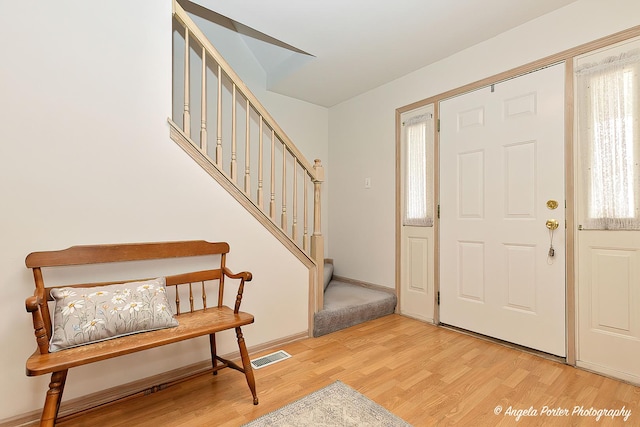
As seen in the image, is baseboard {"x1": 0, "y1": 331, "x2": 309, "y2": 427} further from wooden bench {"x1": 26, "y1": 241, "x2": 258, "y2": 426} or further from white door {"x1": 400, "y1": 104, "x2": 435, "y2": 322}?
white door {"x1": 400, "y1": 104, "x2": 435, "y2": 322}

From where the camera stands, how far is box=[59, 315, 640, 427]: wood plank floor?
61.7 inches

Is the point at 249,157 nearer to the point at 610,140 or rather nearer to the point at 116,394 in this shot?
the point at 116,394

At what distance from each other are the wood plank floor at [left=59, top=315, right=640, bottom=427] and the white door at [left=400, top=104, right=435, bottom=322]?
64 cm

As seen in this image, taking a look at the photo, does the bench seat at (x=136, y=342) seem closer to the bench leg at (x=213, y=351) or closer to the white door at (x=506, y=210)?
the bench leg at (x=213, y=351)

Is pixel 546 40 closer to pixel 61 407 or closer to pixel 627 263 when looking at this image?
pixel 627 263

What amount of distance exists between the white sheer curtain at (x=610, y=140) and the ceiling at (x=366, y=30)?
1.89ft

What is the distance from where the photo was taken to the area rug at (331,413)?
1.51m

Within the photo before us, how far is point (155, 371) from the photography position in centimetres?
182

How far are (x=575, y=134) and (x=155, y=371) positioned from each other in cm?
311

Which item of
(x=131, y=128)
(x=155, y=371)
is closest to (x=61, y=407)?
(x=155, y=371)

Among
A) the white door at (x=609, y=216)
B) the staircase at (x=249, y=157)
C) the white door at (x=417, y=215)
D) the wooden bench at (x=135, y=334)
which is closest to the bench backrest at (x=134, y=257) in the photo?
the wooden bench at (x=135, y=334)

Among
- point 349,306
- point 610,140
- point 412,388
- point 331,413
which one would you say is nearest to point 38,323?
point 331,413

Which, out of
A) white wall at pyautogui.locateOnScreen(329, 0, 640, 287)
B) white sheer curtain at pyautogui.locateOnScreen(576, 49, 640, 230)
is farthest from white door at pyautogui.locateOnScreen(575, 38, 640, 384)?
white wall at pyautogui.locateOnScreen(329, 0, 640, 287)

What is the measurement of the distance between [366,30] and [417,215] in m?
1.71
